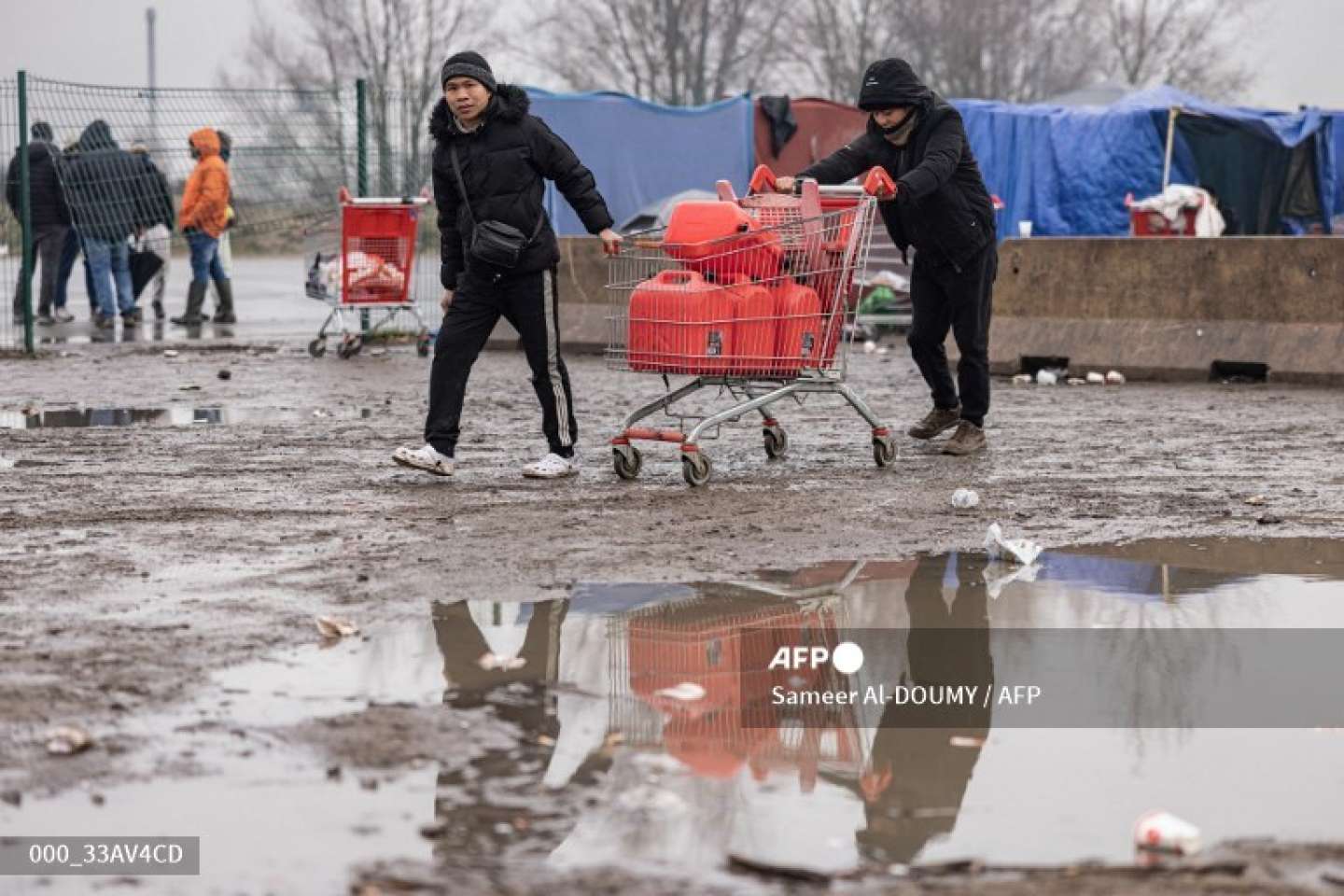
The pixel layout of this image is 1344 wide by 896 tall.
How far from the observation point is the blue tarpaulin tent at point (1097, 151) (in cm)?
2508

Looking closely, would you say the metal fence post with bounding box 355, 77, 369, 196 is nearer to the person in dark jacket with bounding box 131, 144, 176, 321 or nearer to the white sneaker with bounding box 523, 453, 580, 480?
the person in dark jacket with bounding box 131, 144, 176, 321

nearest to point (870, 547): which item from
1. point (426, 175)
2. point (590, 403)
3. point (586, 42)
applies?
point (590, 403)

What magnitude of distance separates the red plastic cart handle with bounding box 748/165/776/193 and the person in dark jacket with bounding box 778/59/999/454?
0.07 meters

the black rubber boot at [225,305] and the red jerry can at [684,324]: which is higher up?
the red jerry can at [684,324]

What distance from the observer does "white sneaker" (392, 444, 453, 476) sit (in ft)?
28.6

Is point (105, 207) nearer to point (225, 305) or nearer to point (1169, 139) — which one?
point (225, 305)

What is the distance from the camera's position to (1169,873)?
3701 millimetres

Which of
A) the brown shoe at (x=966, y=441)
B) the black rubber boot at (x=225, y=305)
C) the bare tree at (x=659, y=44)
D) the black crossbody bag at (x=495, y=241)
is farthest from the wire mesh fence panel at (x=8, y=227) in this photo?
the bare tree at (x=659, y=44)

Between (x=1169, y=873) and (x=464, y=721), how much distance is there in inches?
69.2

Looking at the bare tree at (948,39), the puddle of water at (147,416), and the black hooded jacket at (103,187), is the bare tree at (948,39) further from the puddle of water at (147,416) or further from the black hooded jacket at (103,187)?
the puddle of water at (147,416)

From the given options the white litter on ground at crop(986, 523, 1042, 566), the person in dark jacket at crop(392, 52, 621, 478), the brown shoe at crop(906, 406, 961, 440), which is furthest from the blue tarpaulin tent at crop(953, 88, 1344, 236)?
the white litter on ground at crop(986, 523, 1042, 566)

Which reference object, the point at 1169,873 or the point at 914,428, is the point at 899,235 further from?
the point at 1169,873

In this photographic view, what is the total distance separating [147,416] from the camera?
1177 cm

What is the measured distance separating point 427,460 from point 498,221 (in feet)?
3.71
